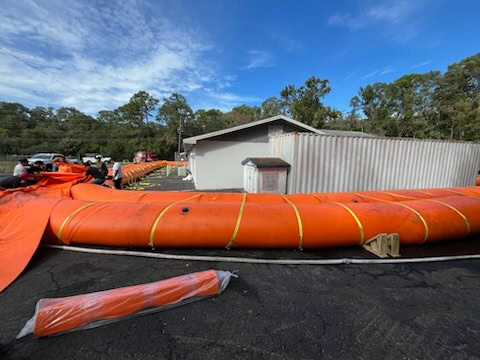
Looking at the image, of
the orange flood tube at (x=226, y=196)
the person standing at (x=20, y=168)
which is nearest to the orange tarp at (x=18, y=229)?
the orange flood tube at (x=226, y=196)

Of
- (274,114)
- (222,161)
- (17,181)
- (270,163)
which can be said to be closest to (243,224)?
(270,163)

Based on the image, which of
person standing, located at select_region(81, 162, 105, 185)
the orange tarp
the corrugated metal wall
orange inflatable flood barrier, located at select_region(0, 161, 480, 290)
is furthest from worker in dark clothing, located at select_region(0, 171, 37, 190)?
the corrugated metal wall

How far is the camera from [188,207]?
361 cm

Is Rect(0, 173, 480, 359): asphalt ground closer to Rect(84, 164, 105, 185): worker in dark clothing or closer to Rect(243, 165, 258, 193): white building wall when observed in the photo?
Rect(84, 164, 105, 185): worker in dark clothing

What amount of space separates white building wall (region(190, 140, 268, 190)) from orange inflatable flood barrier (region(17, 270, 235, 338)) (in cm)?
784

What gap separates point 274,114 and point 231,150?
38057 millimetres

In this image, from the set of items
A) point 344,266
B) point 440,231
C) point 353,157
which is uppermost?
point 353,157

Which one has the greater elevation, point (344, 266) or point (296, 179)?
point (296, 179)

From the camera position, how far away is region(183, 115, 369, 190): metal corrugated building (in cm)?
996

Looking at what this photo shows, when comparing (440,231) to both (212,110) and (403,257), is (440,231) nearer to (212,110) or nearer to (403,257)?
(403,257)

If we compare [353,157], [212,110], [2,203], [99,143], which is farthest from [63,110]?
[353,157]

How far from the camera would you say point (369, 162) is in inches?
310

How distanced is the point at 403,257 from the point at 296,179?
432cm

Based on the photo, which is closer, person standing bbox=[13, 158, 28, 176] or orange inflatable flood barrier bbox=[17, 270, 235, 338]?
orange inflatable flood barrier bbox=[17, 270, 235, 338]
